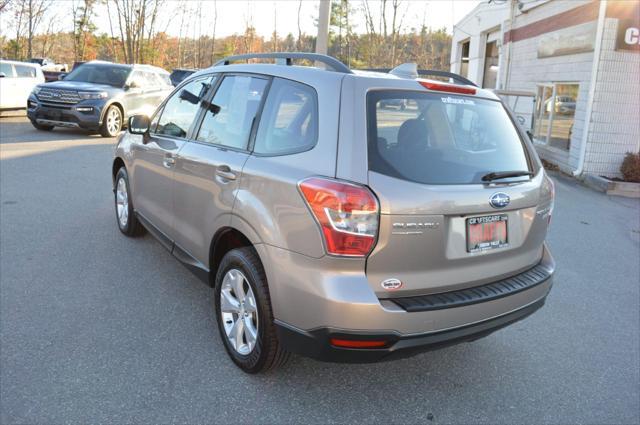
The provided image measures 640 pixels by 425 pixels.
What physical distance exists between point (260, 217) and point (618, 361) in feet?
8.63

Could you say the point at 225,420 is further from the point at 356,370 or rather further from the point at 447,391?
the point at 447,391

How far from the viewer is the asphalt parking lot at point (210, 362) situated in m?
2.87

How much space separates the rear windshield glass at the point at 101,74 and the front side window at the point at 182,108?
10552 millimetres

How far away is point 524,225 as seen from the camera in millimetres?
3037

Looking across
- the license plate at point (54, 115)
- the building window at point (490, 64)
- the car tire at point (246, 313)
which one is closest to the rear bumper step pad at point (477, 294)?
the car tire at point (246, 313)

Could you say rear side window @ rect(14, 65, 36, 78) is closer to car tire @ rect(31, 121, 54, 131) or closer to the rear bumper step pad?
car tire @ rect(31, 121, 54, 131)

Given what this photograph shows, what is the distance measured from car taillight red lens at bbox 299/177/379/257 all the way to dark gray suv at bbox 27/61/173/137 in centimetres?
1204

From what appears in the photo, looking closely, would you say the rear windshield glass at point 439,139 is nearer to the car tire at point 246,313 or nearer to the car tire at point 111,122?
the car tire at point 246,313

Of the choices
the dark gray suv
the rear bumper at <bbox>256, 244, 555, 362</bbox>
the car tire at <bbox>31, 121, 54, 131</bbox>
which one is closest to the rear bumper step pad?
the rear bumper at <bbox>256, 244, 555, 362</bbox>

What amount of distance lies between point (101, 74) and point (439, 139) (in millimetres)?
13497

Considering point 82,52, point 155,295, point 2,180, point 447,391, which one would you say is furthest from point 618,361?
point 82,52

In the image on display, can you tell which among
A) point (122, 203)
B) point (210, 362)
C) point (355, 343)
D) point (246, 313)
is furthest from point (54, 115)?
point (355, 343)

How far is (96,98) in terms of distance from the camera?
13.0 metres

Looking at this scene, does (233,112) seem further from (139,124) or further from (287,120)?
(139,124)
